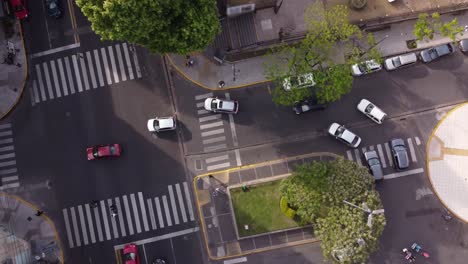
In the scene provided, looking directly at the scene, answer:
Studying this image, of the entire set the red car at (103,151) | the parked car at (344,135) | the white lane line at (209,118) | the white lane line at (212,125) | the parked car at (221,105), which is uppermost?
the parked car at (221,105)

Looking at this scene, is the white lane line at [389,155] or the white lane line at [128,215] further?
the white lane line at [389,155]

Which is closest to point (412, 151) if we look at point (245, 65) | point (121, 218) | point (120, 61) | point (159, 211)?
point (245, 65)

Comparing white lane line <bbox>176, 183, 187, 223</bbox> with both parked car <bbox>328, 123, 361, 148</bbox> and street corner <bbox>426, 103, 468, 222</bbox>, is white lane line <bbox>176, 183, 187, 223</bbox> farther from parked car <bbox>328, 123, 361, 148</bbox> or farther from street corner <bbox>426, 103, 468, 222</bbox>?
street corner <bbox>426, 103, 468, 222</bbox>

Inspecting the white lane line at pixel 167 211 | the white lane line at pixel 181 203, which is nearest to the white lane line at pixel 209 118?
the white lane line at pixel 181 203

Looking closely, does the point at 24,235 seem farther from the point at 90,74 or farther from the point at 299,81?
the point at 299,81

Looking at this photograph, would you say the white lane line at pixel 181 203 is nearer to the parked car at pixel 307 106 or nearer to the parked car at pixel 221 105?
the parked car at pixel 221 105

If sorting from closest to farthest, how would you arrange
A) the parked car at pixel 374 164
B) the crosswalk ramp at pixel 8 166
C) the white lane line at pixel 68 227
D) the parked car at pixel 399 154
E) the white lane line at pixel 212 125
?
1. the parked car at pixel 374 164
2. the parked car at pixel 399 154
3. the white lane line at pixel 68 227
4. the white lane line at pixel 212 125
5. the crosswalk ramp at pixel 8 166

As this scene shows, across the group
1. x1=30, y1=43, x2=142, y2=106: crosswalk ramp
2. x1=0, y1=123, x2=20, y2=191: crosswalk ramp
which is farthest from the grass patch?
x1=0, y1=123, x2=20, y2=191: crosswalk ramp
